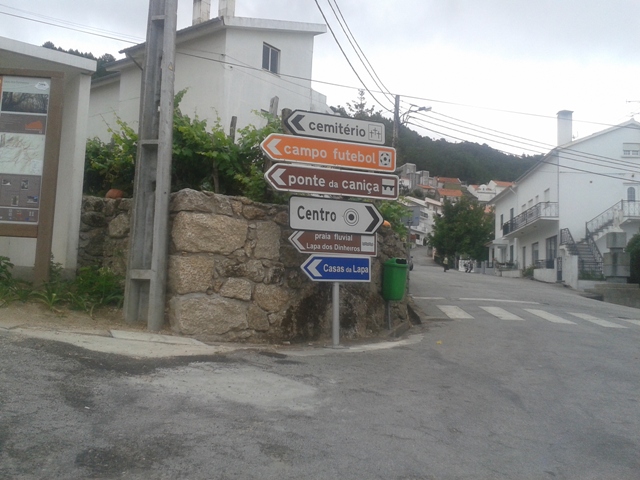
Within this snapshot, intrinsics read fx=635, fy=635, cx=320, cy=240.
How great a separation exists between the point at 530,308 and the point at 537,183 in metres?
29.4

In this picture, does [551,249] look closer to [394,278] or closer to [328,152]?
[394,278]

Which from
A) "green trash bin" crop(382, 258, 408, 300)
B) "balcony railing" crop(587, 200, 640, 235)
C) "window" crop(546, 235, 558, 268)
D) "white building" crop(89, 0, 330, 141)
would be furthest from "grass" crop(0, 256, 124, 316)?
"window" crop(546, 235, 558, 268)

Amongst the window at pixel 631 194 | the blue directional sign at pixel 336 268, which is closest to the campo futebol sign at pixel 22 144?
the blue directional sign at pixel 336 268

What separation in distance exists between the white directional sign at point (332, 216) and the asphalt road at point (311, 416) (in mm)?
1739

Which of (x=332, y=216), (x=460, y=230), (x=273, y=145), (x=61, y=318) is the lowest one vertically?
(x=61, y=318)

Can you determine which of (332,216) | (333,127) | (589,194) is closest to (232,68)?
(333,127)

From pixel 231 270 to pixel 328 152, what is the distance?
2.28m

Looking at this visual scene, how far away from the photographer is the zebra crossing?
1355 centimetres

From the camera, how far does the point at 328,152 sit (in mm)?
9258

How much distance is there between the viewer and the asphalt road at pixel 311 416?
13.5 feet

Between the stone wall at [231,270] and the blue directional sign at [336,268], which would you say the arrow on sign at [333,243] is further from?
the stone wall at [231,270]

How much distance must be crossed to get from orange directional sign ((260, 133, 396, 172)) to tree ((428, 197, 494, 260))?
175ft

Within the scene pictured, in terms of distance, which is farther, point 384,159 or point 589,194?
point 589,194

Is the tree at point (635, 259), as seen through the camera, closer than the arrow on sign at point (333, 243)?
No
